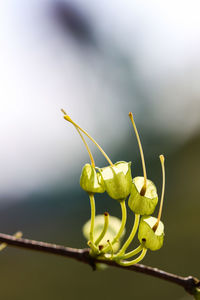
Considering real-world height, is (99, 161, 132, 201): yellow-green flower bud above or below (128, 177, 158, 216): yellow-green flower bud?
above

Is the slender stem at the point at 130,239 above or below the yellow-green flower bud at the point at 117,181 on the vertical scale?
below

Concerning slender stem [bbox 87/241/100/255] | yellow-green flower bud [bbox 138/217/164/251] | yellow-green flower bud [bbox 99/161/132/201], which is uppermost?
yellow-green flower bud [bbox 99/161/132/201]

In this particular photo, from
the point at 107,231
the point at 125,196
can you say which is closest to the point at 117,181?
the point at 125,196

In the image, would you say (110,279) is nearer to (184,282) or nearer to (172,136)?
(172,136)

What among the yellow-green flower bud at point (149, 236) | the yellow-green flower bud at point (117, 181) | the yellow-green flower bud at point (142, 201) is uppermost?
the yellow-green flower bud at point (117, 181)

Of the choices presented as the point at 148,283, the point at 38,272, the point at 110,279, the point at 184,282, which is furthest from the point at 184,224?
the point at 184,282
